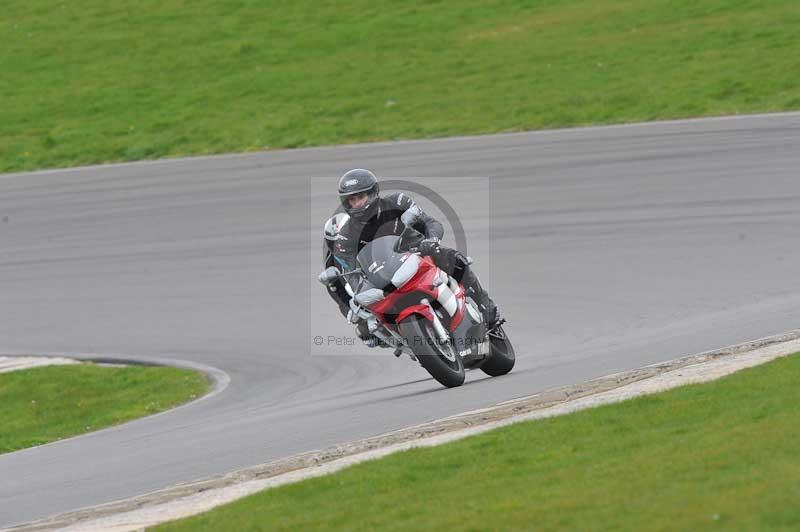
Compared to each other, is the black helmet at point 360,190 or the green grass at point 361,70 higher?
the black helmet at point 360,190

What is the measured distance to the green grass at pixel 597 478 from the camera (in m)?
6.80

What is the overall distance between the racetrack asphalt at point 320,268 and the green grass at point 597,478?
6.75 feet

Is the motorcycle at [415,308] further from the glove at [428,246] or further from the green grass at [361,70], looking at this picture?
the green grass at [361,70]

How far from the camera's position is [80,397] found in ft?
58.3

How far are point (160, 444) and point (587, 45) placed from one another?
2680 centimetres

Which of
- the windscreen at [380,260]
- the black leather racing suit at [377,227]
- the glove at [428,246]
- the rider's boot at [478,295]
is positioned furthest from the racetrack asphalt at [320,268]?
the black leather racing suit at [377,227]

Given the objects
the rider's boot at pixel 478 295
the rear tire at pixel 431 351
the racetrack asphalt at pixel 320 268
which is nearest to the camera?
the rear tire at pixel 431 351

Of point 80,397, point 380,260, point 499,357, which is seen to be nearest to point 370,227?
point 380,260

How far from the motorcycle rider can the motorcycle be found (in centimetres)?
13

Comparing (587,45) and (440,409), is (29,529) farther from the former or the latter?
(587,45)

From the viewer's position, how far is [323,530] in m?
7.66

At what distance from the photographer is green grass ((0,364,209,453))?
1645 centimetres

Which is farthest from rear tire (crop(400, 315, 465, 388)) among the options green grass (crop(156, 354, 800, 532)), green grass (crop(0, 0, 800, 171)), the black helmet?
green grass (crop(0, 0, 800, 171))

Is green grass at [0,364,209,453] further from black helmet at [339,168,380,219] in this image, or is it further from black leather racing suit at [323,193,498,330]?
black helmet at [339,168,380,219]
